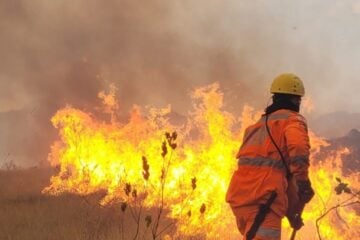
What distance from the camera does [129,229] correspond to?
304 inches

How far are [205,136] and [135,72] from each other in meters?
11.5

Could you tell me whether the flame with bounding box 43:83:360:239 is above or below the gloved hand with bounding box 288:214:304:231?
above

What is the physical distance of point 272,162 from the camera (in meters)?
3.91

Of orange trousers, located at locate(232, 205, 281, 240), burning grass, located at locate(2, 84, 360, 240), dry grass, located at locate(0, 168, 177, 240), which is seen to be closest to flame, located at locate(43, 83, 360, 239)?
burning grass, located at locate(2, 84, 360, 240)

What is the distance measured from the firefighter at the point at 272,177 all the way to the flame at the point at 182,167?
3.90m

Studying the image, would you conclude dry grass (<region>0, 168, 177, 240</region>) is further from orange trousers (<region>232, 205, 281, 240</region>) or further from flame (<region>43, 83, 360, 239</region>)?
orange trousers (<region>232, 205, 281, 240</region>)

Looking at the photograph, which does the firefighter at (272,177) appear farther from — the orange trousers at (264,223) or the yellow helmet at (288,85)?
the yellow helmet at (288,85)

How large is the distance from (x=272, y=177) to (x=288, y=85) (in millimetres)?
933

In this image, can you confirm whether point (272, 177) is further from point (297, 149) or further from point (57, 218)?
point (57, 218)

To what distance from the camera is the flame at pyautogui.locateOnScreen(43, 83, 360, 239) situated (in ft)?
29.4

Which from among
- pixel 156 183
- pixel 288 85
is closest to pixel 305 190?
pixel 288 85

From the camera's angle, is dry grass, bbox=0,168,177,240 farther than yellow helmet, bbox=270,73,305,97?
Yes

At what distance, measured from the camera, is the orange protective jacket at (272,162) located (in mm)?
3805

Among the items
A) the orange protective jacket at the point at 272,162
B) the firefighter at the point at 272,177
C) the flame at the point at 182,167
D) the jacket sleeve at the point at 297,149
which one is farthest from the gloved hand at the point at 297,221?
the flame at the point at 182,167
